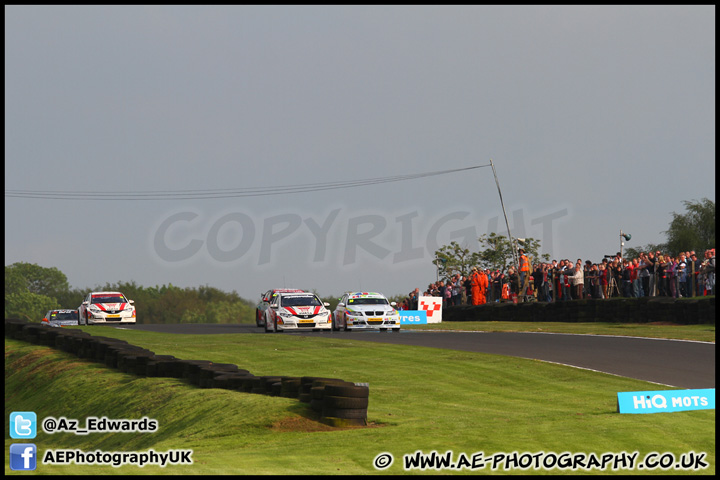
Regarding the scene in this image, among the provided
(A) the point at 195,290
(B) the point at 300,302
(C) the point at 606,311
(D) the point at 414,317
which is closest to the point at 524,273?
(D) the point at 414,317

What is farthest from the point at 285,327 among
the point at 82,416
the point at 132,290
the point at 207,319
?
the point at 132,290

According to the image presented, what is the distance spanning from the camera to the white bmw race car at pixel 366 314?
108 ft

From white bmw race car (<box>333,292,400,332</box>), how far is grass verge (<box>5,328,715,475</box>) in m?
9.30

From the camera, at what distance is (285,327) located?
32.2 meters

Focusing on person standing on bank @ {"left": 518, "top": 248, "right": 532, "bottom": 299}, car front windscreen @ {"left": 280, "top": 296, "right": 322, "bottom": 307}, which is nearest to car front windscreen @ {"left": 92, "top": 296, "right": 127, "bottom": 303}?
car front windscreen @ {"left": 280, "top": 296, "right": 322, "bottom": 307}

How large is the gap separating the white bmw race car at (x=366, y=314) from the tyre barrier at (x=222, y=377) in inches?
432

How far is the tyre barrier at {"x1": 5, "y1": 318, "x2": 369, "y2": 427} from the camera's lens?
39.4ft

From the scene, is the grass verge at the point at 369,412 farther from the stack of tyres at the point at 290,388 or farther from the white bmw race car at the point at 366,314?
the white bmw race car at the point at 366,314

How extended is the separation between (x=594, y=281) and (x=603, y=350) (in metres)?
13.1

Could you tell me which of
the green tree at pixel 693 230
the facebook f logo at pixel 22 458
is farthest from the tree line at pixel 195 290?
the facebook f logo at pixel 22 458

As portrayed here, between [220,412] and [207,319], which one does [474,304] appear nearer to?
[220,412]

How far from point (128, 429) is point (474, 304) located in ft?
94.9

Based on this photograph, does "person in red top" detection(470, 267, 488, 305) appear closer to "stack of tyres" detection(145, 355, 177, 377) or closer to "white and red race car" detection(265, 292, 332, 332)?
"white and red race car" detection(265, 292, 332, 332)

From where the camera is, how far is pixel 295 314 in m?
32.4
